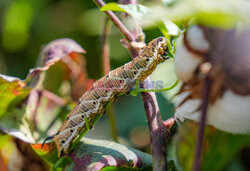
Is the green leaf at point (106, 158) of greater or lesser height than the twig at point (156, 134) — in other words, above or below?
below

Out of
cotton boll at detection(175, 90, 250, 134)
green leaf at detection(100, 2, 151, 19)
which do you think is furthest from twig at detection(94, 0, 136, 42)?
cotton boll at detection(175, 90, 250, 134)

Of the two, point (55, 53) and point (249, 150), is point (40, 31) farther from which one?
point (249, 150)

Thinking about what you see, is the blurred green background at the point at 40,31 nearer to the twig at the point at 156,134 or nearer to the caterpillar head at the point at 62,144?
the caterpillar head at the point at 62,144

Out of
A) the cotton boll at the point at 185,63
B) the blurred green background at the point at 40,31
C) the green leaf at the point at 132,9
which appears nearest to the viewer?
the cotton boll at the point at 185,63

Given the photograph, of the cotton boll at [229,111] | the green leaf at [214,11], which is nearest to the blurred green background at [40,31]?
the cotton boll at [229,111]

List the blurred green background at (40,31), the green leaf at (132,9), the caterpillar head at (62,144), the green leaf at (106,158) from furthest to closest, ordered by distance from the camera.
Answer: the blurred green background at (40,31)
the caterpillar head at (62,144)
the green leaf at (106,158)
the green leaf at (132,9)
